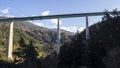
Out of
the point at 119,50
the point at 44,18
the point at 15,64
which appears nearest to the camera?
the point at 119,50

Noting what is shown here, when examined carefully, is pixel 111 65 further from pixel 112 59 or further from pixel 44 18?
pixel 44 18

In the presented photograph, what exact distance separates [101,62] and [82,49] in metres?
6.47

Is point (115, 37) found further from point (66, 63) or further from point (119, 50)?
point (66, 63)

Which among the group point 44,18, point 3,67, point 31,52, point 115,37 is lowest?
point 3,67

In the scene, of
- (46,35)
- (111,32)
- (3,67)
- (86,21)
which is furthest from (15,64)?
(46,35)

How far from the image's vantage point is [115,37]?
34531 millimetres

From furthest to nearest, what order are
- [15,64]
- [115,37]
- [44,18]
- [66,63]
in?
[44,18], [15,64], [66,63], [115,37]

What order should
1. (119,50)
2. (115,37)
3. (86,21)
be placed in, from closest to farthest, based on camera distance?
(119,50) < (115,37) < (86,21)

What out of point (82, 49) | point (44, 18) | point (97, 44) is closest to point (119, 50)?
point (97, 44)

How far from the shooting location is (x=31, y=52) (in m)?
44.9

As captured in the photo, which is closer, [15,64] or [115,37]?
[115,37]

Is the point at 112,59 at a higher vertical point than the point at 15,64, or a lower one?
higher

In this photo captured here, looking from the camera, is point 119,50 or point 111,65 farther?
point 119,50

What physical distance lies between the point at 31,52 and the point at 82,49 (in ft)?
35.0
